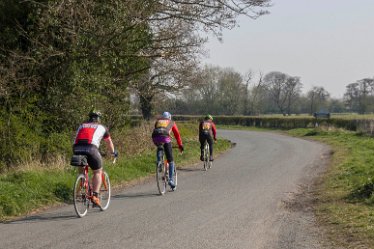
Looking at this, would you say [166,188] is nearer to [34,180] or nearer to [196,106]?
[34,180]

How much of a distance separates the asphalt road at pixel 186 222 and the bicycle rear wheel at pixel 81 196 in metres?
0.17

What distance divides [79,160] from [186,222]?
2.30m

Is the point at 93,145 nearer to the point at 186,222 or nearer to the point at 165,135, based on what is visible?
the point at 186,222

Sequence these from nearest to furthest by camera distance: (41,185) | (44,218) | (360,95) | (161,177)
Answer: (44,218)
(41,185)
(161,177)
(360,95)

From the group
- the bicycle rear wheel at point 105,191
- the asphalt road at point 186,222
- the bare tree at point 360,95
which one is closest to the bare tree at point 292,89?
the bare tree at point 360,95

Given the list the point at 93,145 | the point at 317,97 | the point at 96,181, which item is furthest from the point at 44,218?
the point at 317,97

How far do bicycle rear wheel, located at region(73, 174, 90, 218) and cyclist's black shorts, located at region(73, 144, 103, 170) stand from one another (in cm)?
32

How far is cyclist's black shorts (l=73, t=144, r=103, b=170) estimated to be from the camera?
926cm

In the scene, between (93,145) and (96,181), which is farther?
(96,181)

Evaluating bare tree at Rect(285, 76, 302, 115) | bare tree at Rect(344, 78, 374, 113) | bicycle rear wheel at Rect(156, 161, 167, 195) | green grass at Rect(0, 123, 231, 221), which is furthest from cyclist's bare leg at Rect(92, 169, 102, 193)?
bare tree at Rect(285, 76, 302, 115)

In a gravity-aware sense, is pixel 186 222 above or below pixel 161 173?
below

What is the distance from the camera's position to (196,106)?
96562 millimetres

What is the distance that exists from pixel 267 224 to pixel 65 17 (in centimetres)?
977

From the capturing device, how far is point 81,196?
925 cm
